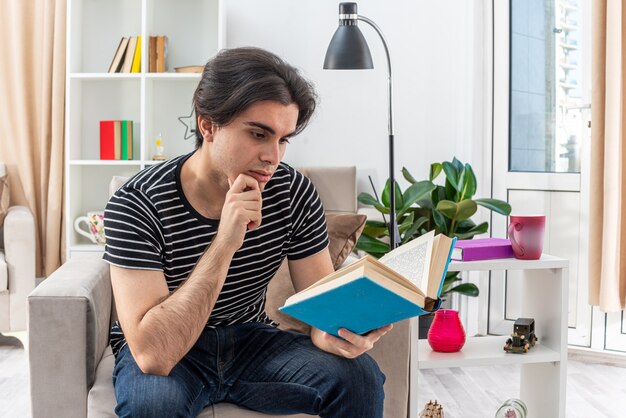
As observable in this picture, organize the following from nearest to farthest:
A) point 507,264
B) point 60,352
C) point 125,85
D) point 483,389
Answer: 1. point 60,352
2. point 507,264
3. point 483,389
4. point 125,85

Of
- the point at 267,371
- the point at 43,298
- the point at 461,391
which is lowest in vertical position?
the point at 461,391

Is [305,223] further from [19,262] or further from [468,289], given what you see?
[19,262]

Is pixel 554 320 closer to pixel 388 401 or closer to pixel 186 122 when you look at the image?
pixel 388 401

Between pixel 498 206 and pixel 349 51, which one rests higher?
pixel 349 51

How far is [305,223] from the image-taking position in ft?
5.70

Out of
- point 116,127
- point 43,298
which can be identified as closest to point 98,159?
point 116,127

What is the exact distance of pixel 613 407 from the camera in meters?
2.75

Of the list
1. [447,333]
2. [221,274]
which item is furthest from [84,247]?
[221,274]

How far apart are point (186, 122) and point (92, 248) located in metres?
0.77

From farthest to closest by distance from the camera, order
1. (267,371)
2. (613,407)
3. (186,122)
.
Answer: (186,122)
(613,407)
(267,371)

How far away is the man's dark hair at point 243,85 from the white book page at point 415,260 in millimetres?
346

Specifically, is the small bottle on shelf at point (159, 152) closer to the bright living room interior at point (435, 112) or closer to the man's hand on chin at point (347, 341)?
the bright living room interior at point (435, 112)

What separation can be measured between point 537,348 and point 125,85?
101 inches

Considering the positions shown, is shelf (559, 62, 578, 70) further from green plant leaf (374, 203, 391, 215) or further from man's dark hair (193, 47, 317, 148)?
man's dark hair (193, 47, 317, 148)
